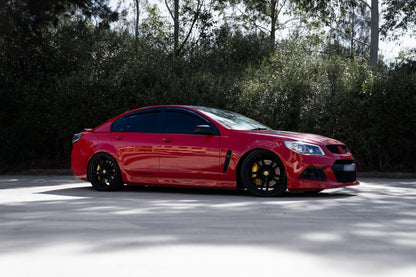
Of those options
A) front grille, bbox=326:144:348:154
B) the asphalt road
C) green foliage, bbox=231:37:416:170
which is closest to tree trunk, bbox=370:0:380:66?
green foliage, bbox=231:37:416:170

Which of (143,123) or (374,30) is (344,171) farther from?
(374,30)

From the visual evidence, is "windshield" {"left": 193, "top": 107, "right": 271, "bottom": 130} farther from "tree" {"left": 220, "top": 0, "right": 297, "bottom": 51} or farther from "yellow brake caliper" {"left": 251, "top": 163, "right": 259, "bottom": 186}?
"tree" {"left": 220, "top": 0, "right": 297, "bottom": 51}

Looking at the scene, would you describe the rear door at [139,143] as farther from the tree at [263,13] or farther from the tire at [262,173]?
the tree at [263,13]

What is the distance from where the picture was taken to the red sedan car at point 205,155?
847 centimetres

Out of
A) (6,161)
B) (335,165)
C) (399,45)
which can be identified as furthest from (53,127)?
(399,45)

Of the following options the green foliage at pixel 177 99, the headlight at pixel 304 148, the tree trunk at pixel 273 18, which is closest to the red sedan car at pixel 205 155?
the headlight at pixel 304 148

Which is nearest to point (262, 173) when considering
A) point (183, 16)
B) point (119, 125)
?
point (119, 125)

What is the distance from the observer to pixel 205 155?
8.98m

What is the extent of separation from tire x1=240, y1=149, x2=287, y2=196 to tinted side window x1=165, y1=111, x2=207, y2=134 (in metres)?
1.18

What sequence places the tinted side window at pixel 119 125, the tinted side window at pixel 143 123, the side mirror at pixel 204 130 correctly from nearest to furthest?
the side mirror at pixel 204 130, the tinted side window at pixel 143 123, the tinted side window at pixel 119 125

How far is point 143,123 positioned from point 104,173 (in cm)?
123

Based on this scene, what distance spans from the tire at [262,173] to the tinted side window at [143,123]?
78.8 inches

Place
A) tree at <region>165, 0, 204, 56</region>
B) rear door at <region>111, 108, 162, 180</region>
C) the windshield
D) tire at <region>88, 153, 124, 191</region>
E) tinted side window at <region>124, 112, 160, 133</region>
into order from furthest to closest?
1. tree at <region>165, 0, 204, 56</region>
2. tire at <region>88, 153, 124, 191</region>
3. tinted side window at <region>124, 112, 160, 133</region>
4. rear door at <region>111, 108, 162, 180</region>
5. the windshield

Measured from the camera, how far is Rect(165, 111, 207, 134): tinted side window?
9.34m
